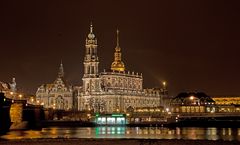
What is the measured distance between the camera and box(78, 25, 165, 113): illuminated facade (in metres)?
172

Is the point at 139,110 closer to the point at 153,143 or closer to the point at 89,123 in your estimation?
the point at 89,123

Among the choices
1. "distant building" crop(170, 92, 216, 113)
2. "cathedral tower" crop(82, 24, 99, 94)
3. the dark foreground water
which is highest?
"cathedral tower" crop(82, 24, 99, 94)

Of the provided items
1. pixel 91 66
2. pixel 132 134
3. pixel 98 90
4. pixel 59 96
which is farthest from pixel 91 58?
pixel 132 134

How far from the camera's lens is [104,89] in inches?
6816

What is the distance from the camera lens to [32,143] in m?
55.5

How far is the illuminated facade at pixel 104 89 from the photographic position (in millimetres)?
171750

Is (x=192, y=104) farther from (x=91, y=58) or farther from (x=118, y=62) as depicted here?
(x=91, y=58)

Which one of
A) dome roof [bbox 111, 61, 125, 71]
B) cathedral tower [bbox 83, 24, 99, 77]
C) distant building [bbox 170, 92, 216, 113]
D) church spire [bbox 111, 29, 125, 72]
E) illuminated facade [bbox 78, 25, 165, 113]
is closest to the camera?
illuminated facade [bbox 78, 25, 165, 113]

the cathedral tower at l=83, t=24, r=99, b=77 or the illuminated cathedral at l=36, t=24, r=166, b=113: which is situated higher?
the cathedral tower at l=83, t=24, r=99, b=77

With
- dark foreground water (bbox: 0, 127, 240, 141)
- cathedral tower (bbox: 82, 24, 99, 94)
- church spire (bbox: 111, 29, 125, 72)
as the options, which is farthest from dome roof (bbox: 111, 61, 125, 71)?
dark foreground water (bbox: 0, 127, 240, 141)

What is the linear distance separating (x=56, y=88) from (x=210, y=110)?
4855 cm

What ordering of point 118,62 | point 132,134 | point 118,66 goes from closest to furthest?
point 132,134 < point 118,66 < point 118,62

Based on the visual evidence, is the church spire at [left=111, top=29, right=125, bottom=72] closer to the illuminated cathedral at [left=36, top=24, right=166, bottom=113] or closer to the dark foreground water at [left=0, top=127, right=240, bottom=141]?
the illuminated cathedral at [left=36, top=24, right=166, bottom=113]

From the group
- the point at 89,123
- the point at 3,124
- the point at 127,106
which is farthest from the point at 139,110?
the point at 3,124
